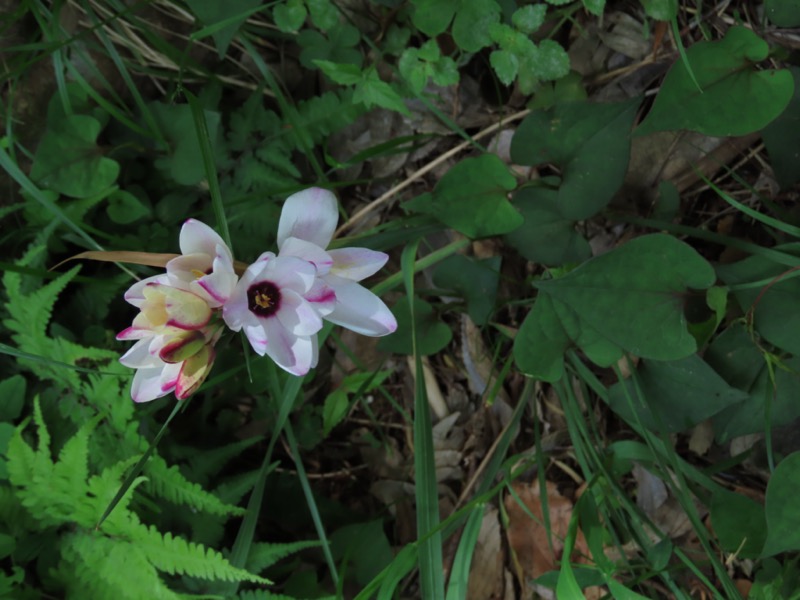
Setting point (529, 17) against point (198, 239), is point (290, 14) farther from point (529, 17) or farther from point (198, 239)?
point (198, 239)

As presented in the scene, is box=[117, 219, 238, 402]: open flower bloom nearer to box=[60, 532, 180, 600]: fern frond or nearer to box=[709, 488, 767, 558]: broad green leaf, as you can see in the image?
box=[60, 532, 180, 600]: fern frond

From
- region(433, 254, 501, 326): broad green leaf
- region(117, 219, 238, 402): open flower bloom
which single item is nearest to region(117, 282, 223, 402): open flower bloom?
region(117, 219, 238, 402): open flower bloom

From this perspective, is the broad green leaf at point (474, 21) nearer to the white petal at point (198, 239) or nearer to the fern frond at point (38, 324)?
the white petal at point (198, 239)

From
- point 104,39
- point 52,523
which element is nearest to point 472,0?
point 104,39

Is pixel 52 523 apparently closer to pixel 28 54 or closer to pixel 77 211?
pixel 77 211

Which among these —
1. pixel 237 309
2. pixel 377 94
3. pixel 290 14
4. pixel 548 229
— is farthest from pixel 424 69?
pixel 237 309

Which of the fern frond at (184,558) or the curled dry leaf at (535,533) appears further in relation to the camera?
the curled dry leaf at (535,533)

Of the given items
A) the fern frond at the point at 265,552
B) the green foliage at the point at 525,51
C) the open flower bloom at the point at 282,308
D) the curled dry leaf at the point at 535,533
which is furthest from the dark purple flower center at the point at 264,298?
the curled dry leaf at the point at 535,533
